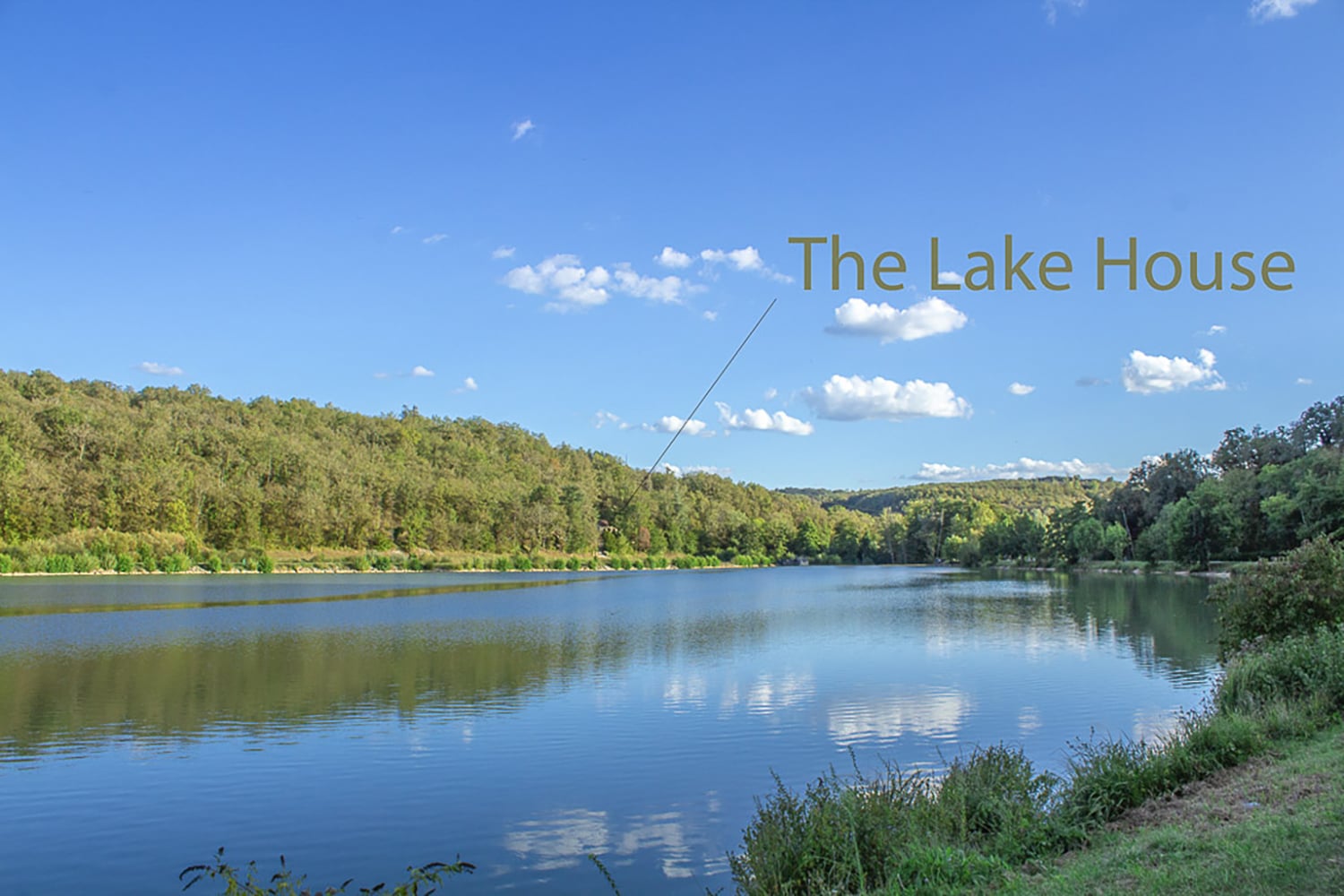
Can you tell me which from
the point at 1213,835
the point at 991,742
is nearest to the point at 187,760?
the point at 991,742

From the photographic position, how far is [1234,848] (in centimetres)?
639

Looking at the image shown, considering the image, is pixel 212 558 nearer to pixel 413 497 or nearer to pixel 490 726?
pixel 413 497

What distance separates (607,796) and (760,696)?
7750 millimetres

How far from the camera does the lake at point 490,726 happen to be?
9766mm

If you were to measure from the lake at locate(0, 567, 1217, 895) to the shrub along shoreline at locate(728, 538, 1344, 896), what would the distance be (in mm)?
1129

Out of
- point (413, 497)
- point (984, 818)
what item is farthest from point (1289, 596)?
point (413, 497)

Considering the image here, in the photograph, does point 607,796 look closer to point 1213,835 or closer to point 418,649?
point 1213,835

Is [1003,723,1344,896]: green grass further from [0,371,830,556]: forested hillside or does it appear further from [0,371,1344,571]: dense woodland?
[0,371,830,556]: forested hillside

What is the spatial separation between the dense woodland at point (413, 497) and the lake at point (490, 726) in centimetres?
1606

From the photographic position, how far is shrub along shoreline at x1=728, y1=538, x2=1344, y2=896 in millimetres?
7199

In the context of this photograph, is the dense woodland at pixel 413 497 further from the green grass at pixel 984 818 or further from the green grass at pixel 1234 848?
the green grass at pixel 1234 848

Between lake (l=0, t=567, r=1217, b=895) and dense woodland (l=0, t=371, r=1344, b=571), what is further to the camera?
dense woodland (l=0, t=371, r=1344, b=571)

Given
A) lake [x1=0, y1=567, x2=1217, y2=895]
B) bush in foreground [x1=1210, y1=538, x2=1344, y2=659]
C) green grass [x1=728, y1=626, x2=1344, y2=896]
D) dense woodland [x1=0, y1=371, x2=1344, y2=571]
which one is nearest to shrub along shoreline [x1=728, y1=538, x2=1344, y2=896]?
green grass [x1=728, y1=626, x2=1344, y2=896]

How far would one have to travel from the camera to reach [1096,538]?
93500 mm
